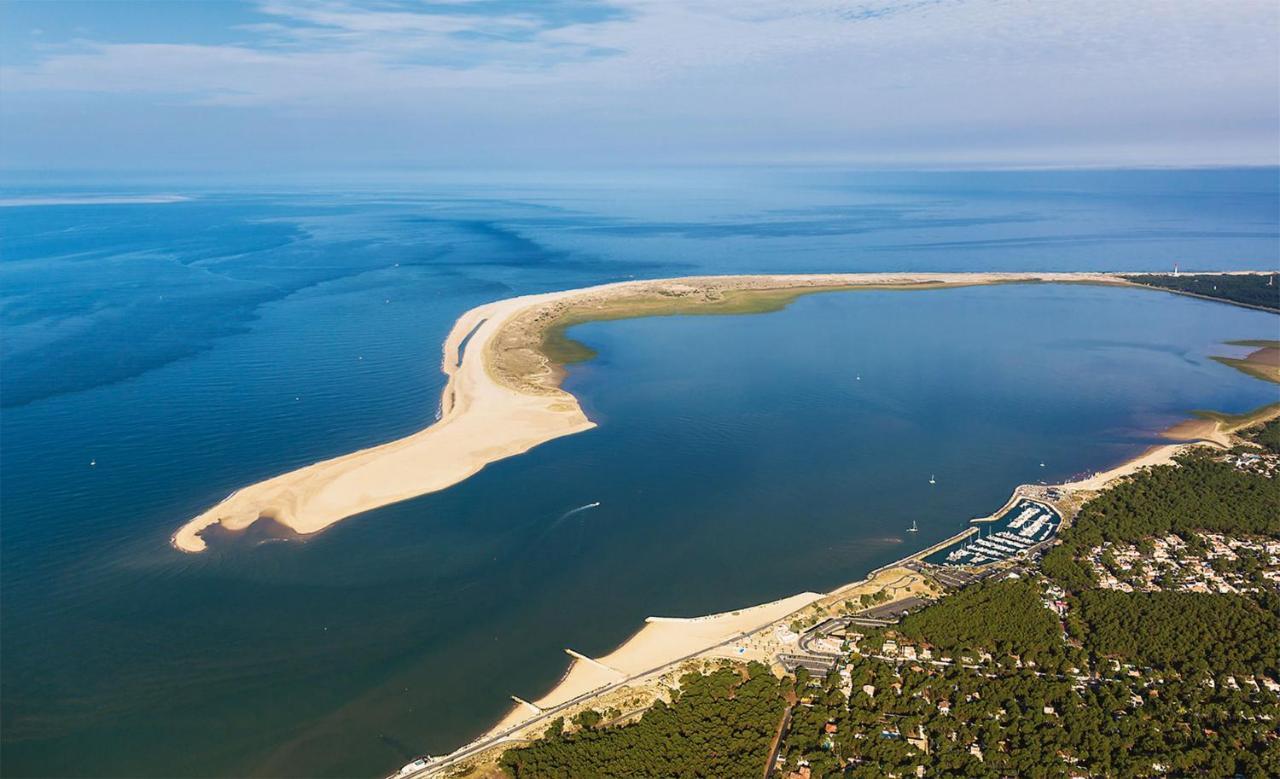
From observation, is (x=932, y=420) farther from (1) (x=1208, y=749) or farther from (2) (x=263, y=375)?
(2) (x=263, y=375)

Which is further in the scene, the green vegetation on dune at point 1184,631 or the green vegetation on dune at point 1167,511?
the green vegetation on dune at point 1167,511

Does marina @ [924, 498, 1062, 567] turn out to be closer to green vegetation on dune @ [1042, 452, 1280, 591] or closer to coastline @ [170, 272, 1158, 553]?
green vegetation on dune @ [1042, 452, 1280, 591]

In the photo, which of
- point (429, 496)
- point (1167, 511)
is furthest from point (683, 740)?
point (1167, 511)

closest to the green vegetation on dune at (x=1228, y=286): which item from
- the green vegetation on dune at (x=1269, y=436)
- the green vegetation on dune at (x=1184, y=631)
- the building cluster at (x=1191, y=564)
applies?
the green vegetation on dune at (x=1269, y=436)

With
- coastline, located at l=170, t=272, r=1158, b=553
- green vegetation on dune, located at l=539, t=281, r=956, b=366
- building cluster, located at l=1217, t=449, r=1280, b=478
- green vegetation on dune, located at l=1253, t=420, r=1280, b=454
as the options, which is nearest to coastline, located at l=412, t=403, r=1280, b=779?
building cluster, located at l=1217, t=449, r=1280, b=478

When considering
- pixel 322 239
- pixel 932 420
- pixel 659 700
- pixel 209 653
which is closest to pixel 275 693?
pixel 209 653

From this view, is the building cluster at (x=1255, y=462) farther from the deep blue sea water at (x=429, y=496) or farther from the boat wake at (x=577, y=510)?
the boat wake at (x=577, y=510)
